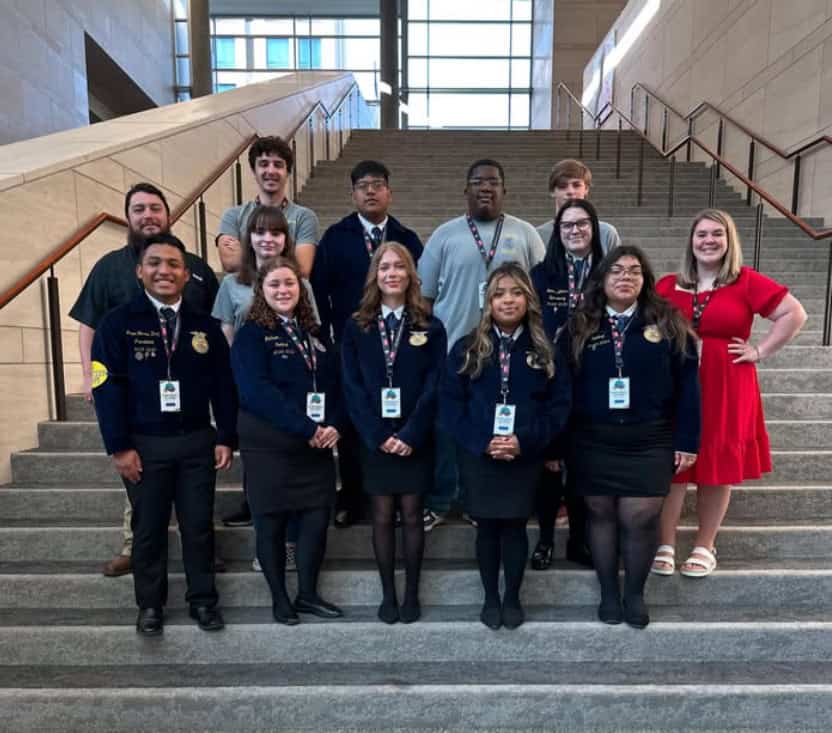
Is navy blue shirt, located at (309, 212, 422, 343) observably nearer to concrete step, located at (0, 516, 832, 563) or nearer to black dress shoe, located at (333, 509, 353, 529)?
black dress shoe, located at (333, 509, 353, 529)

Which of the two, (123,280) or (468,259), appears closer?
(123,280)

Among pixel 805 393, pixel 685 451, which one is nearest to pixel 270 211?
pixel 685 451

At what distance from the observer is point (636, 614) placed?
2664mm

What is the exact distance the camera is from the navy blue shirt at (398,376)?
8.69 ft

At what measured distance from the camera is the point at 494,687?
247cm

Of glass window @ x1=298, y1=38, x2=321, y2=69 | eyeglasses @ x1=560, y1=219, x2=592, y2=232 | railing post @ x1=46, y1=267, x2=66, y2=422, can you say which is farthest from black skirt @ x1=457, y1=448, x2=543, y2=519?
glass window @ x1=298, y1=38, x2=321, y2=69

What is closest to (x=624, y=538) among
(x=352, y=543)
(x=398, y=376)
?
(x=398, y=376)

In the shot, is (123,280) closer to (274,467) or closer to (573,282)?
(274,467)

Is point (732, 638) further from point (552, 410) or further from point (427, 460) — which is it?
point (427, 460)

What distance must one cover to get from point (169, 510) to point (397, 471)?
0.98 meters

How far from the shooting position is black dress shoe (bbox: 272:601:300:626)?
2.70 m

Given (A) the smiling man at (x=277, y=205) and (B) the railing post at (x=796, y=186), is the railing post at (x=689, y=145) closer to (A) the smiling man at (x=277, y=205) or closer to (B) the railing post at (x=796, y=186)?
(B) the railing post at (x=796, y=186)

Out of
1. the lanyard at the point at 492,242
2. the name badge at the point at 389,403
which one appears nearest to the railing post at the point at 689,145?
the lanyard at the point at 492,242

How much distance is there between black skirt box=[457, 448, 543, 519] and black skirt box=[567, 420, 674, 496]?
254 millimetres
